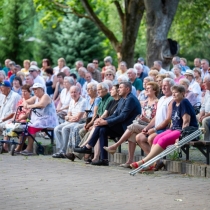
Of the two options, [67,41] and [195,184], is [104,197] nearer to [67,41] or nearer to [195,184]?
[195,184]

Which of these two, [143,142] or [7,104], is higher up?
[7,104]

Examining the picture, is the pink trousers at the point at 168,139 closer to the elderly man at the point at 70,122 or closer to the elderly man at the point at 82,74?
the elderly man at the point at 70,122

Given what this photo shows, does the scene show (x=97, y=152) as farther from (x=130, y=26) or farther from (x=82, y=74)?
(x=130, y=26)

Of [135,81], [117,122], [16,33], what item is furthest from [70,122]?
[16,33]

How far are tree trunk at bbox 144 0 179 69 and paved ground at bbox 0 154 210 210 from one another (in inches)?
394

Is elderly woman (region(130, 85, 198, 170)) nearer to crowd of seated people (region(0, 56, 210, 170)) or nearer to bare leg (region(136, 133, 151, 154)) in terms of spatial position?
crowd of seated people (region(0, 56, 210, 170))

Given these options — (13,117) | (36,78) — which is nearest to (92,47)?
(36,78)

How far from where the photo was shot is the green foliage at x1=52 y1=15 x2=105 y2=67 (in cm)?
4250

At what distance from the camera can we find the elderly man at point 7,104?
18.7 m

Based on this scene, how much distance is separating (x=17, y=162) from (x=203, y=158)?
3.55 metres

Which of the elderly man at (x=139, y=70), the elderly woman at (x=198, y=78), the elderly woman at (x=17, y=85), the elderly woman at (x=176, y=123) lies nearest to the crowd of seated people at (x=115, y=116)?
the elderly woman at (x=176, y=123)

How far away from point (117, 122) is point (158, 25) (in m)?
9.55

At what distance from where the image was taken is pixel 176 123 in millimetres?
14031

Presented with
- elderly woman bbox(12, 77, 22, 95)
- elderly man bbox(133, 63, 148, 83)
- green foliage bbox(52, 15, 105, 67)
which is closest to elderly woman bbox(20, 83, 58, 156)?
elderly woman bbox(12, 77, 22, 95)
